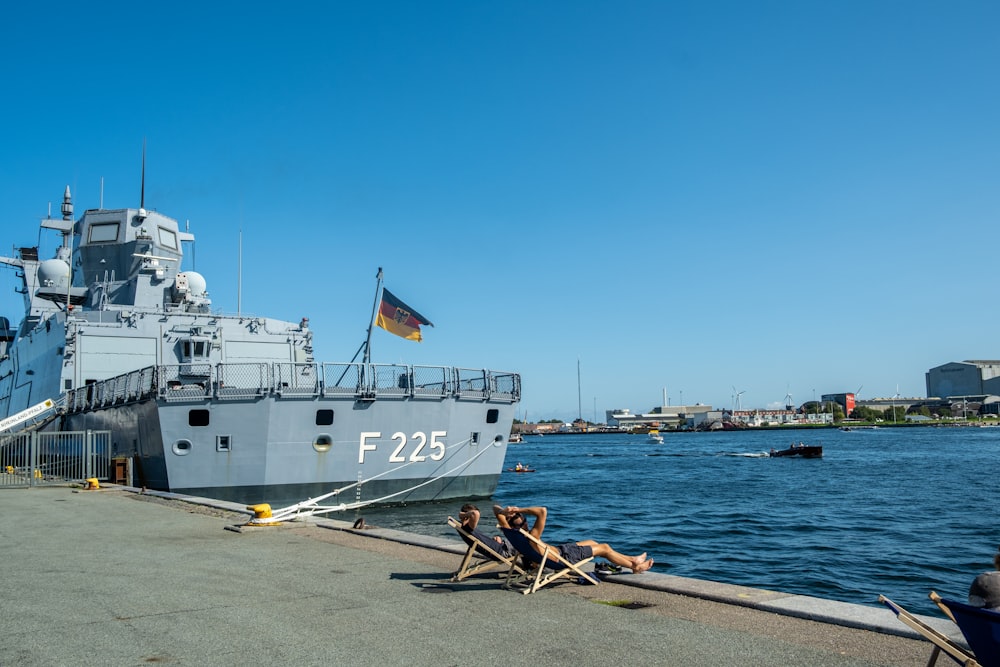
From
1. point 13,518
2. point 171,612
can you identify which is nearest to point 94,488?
point 13,518

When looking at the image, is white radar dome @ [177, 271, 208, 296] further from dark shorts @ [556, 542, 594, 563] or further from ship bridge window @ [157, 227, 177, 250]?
dark shorts @ [556, 542, 594, 563]

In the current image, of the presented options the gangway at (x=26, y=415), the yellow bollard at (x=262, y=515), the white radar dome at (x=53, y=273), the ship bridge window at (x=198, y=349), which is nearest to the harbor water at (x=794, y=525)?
the yellow bollard at (x=262, y=515)

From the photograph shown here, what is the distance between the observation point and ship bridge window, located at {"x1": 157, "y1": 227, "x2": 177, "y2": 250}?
114 ft

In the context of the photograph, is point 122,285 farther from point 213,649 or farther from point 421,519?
point 213,649

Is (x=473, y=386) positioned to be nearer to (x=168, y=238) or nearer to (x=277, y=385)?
(x=277, y=385)

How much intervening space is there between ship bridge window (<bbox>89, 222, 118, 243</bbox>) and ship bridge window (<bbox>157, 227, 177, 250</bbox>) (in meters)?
1.74

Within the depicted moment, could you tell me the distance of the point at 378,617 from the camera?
6871mm

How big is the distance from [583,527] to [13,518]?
13.5 metres

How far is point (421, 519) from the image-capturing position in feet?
67.1

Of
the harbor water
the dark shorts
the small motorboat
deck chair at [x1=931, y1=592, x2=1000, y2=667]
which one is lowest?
the small motorboat

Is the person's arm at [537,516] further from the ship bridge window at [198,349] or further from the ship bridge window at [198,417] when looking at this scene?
the ship bridge window at [198,349]

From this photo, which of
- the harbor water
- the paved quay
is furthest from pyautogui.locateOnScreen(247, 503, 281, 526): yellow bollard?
the harbor water

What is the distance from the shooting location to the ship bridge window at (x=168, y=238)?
114 feet

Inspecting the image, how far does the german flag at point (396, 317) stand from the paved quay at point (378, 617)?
13.8 metres
